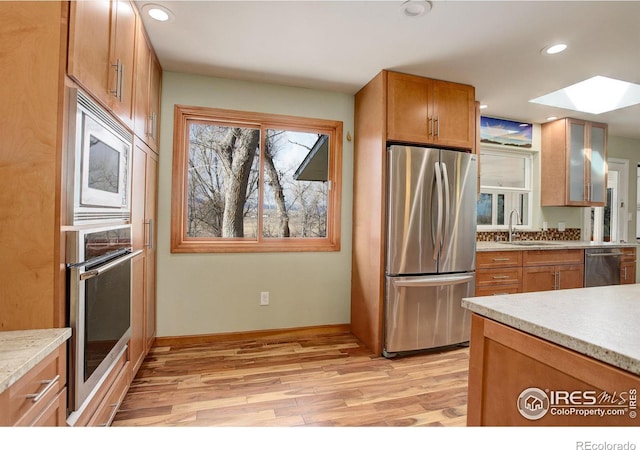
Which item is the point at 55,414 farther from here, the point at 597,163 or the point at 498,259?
the point at 597,163

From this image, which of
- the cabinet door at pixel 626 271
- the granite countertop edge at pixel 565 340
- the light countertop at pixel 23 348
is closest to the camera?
the granite countertop edge at pixel 565 340

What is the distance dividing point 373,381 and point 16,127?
2347 millimetres

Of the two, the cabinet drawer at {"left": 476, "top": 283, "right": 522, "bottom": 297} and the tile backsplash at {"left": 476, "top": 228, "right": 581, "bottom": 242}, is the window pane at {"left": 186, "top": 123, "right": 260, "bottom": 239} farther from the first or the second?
the tile backsplash at {"left": 476, "top": 228, "right": 581, "bottom": 242}

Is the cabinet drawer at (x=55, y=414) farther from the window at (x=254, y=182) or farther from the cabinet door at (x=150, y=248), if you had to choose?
the window at (x=254, y=182)

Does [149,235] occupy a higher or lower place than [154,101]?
lower

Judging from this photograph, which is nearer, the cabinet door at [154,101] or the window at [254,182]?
the cabinet door at [154,101]

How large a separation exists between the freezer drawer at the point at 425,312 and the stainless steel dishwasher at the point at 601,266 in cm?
157

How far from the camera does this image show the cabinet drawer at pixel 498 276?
9.79 feet

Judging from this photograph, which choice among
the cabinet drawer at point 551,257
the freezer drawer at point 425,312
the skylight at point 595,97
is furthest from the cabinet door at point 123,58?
the skylight at point 595,97

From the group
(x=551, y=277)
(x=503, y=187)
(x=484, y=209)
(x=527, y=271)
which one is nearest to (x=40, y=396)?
(x=527, y=271)

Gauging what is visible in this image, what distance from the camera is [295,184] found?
3.15 m

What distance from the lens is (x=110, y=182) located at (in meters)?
1.57

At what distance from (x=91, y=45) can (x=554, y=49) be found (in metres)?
2.86

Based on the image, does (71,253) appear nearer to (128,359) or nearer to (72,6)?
(72,6)
